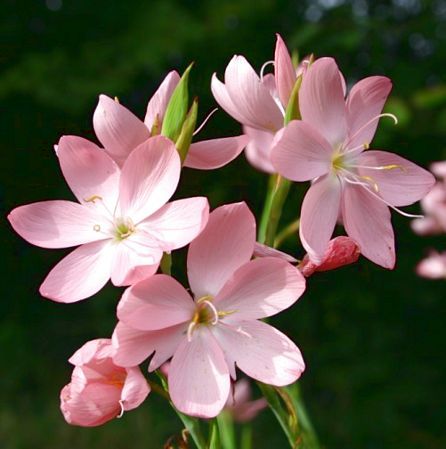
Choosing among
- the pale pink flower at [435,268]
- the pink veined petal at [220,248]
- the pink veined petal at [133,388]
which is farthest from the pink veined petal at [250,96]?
the pale pink flower at [435,268]

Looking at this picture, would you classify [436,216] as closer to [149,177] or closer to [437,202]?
[437,202]

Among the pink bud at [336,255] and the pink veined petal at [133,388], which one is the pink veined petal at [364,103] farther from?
the pink veined petal at [133,388]

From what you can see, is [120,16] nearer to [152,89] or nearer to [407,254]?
[152,89]

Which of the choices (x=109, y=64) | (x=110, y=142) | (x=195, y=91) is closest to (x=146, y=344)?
(x=110, y=142)

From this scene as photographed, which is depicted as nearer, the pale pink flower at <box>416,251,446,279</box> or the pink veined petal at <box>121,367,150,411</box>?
the pink veined petal at <box>121,367,150,411</box>

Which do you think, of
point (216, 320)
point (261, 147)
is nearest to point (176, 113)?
point (216, 320)

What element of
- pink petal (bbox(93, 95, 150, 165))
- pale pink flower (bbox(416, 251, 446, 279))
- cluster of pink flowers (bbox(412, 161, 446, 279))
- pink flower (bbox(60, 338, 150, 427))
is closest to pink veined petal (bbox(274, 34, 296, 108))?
pink petal (bbox(93, 95, 150, 165))

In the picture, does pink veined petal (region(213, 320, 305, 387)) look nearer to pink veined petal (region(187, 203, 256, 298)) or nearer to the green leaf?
pink veined petal (region(187, 203, 256, 298))

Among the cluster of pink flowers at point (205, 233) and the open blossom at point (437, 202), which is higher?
the cluster of pink flowers at point (205, 233)
